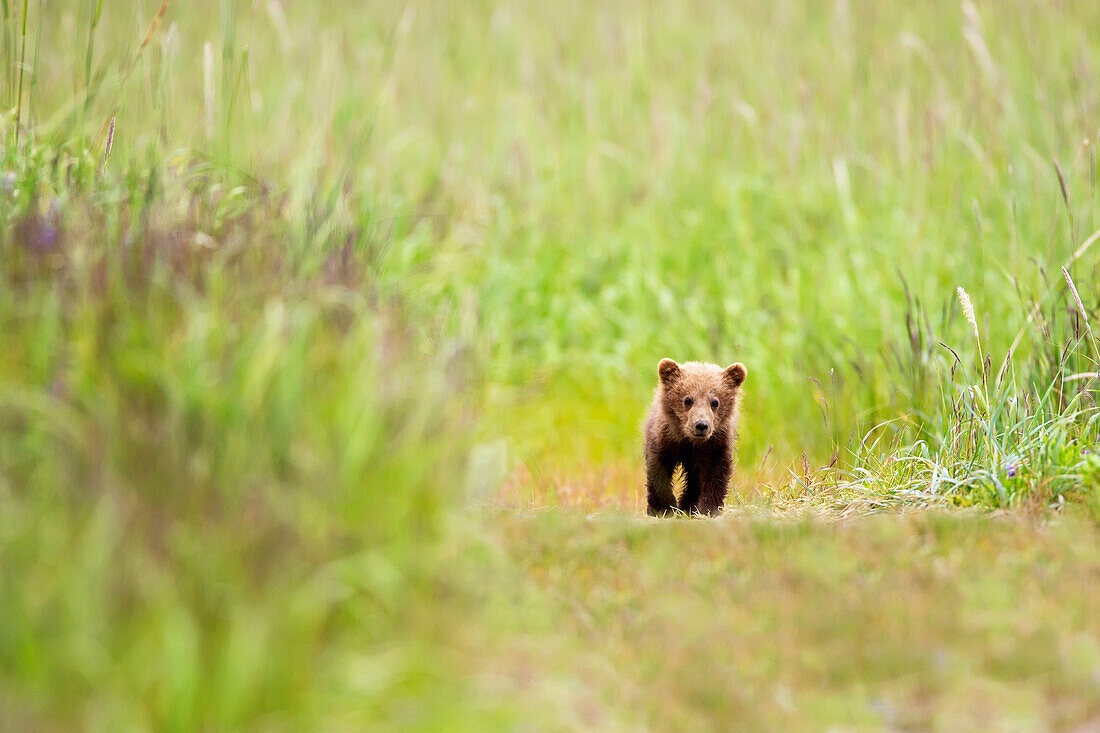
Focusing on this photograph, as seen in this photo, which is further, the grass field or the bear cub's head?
the bear cub's head

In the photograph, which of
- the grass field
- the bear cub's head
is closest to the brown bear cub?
the bear cub's head

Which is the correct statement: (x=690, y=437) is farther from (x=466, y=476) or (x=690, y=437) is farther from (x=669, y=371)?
(x=466, y=476)

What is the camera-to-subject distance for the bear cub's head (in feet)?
20.7

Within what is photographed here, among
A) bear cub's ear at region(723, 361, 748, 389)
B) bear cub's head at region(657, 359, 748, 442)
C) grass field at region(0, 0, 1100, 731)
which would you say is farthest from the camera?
bear cub's ear at region(723, 361, 748, 389)

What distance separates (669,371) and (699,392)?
274 mm

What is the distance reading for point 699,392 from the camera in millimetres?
6379

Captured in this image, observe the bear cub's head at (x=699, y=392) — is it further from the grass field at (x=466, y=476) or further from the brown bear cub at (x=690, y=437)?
the grass field at (x=466, y=476)

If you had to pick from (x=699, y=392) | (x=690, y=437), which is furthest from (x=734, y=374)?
(x=690, y=437)

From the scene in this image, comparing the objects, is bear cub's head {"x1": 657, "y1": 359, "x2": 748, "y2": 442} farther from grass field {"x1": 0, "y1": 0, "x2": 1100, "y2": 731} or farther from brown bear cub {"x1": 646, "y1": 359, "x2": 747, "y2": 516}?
grass field {"x1": 0, "y1": 0, "x2": 1100, "y2": 731}

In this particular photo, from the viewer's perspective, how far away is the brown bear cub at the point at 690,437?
6.34 metres

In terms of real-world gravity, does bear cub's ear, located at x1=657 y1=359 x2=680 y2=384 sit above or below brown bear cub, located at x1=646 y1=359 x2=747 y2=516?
above

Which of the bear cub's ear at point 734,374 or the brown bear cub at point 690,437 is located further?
the bear cub's ear at point 734,374

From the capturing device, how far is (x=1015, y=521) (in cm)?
454

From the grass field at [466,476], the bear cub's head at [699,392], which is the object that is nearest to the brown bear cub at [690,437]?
the bear cub's head at [699,392]
